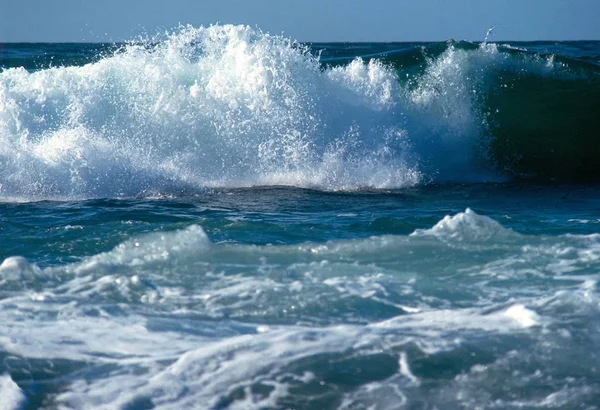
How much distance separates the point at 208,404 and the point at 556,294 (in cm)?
182

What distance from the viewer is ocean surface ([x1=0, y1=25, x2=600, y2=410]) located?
286 cm

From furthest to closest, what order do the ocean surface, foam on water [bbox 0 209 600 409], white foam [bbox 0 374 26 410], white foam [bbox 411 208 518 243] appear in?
white foam [bbox 411 208 518 243] < the ocean surface < foam on water [bbox 0 209 600 409] < white foam [bbox 0 374 26 410]

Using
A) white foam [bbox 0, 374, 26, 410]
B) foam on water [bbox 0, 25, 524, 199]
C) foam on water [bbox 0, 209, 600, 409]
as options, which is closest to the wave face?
foam on water [bbox 0, 25, 524, 199]

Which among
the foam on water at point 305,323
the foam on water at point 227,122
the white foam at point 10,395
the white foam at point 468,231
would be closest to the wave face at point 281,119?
the foam on water at point 227,122

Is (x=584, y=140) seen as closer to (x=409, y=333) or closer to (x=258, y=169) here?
(x=258, y=169)

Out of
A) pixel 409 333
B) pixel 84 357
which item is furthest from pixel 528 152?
pixel 84 357

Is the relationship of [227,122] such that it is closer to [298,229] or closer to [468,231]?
[298,229]

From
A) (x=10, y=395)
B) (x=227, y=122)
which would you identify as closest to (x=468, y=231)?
(x=10, y=395)

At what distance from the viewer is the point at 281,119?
324 inches

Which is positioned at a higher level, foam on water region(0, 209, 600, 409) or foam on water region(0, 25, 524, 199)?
foam on water region(0, 25, 524, 199)

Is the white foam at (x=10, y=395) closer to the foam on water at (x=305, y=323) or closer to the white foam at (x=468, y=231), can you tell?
the foam on water at (x=305, y=323)

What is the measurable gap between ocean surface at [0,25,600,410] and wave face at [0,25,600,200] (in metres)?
0.03

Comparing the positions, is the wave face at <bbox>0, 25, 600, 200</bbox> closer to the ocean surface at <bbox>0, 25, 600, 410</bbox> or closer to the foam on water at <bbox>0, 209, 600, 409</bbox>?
the ocean surface at <bbox>0, 25, 600, 410</bbox>

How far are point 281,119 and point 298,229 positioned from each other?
3.10 meters
